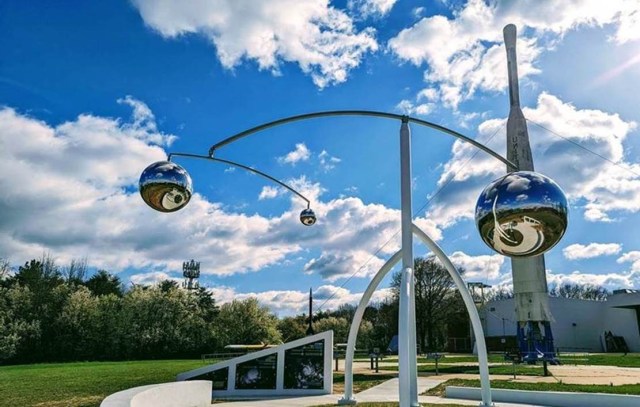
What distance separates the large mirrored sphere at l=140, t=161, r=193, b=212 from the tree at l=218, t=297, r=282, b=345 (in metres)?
46.1

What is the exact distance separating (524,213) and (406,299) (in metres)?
4.02

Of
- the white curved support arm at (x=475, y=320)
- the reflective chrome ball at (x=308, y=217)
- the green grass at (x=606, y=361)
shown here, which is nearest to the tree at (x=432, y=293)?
the green grass at (x=606, y=361)

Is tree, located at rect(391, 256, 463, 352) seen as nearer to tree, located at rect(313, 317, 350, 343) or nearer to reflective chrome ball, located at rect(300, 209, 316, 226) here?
tree, located at rect(313, 317, 350, 343)

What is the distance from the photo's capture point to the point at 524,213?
441 cm

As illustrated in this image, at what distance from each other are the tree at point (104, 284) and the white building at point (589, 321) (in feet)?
140

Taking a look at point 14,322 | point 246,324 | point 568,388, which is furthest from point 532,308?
point 14,322

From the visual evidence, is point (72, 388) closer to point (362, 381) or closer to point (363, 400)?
point (362, 381)

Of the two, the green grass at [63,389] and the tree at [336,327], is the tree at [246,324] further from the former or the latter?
the green grass at [63,389]

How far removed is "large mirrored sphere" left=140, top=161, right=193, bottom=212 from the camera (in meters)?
6.51

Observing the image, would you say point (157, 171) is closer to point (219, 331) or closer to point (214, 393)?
point (214, 393)

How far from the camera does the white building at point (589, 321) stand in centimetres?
4975

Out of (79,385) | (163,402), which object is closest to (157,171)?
(163,402)

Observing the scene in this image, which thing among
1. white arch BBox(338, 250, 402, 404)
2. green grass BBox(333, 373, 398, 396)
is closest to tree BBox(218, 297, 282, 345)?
green grass BBox(333, 373, 398, 396)

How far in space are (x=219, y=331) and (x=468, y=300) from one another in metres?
45.1
